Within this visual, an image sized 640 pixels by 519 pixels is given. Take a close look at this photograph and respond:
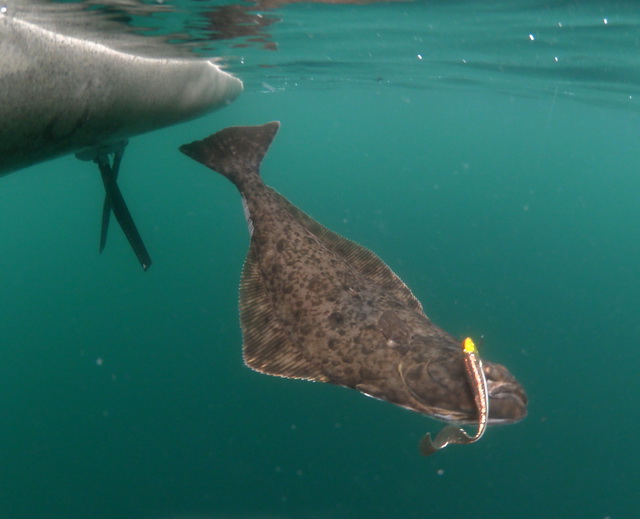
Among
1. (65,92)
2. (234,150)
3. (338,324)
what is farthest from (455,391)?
(234,150)

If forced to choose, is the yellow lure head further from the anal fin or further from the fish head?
the anal fin

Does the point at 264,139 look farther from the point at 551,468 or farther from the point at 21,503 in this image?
the point at 21,503

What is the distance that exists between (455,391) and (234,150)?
3643 millimetres

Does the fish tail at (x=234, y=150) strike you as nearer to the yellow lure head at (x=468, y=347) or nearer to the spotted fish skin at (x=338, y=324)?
the spotted fish skin at (x=338, y=324)

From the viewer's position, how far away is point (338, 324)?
11.9ft

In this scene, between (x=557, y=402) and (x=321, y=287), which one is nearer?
(x=321, y=287)

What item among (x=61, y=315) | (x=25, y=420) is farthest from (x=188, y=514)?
(x=61, y=315)

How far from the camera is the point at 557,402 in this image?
12.7m

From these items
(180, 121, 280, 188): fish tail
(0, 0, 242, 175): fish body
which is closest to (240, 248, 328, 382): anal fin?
(180, 121, 280, 188): fish tail

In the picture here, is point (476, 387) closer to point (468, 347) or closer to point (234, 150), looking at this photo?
point (468, 347)

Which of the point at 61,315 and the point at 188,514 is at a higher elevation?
the point at 188,514

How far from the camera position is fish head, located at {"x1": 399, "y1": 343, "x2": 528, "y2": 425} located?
278 centimetres

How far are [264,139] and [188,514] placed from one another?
839 cm

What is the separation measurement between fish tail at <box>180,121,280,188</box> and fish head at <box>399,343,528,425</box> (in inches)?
114
